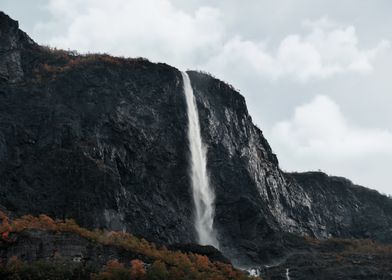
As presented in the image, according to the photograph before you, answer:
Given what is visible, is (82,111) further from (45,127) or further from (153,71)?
(153,71)

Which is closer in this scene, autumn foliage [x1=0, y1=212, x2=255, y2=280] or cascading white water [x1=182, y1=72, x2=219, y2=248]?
autumn foliage [x1=0, y1=212, x2=255, y2=280]

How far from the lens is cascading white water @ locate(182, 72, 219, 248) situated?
4056 inches

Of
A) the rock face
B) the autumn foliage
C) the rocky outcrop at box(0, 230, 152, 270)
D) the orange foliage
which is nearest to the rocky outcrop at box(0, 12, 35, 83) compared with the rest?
the rock face

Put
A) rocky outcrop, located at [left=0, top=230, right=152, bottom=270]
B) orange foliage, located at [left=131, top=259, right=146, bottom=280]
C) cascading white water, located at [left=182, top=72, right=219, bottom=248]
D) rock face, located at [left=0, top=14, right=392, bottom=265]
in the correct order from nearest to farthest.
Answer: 1. orange foliage, located at [left=131, top=259, right=146, bottom=280]
2. rocky outcrop, located at [left=0, top=230, right=152, bottom=270]
3. rock face, located at [left=0, top=14, right=392, bottom=265]
4. cascading white water, located at [left=182, top=72, right=219, bottom=248]

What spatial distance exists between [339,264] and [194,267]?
2872cm

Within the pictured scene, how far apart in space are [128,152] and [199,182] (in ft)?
41.1

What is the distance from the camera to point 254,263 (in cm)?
9962

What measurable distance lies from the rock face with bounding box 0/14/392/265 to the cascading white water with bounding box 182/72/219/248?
119 centimetres

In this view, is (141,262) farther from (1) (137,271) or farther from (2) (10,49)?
(2) (10,49)

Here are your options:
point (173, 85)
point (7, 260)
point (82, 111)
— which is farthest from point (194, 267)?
point (173, 85)

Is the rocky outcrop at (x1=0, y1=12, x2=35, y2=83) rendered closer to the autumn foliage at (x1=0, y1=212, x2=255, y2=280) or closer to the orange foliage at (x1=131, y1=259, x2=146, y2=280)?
the autumn foliage at (x1=0, y1=212, x2=255, y2=280)

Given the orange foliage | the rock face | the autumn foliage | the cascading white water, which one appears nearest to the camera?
the orange foliage

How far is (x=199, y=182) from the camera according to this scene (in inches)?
4250

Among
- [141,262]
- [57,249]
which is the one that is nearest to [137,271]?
[141,262]
